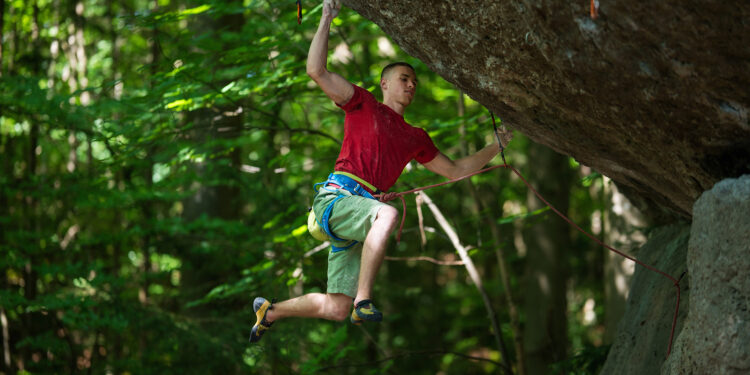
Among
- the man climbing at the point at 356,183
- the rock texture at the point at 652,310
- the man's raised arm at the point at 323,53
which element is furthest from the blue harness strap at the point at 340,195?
the rock texture at the point at 652,310

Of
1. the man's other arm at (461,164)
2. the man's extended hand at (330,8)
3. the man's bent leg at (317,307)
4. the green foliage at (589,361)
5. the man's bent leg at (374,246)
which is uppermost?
the man's extended hand at (330,8)

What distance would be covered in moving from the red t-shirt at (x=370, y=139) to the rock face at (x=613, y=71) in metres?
0.42

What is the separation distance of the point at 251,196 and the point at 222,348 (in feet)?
7.09

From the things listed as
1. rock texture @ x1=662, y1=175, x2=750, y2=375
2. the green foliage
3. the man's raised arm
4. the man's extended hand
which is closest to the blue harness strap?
the man's raised arm

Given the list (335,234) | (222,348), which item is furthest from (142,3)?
(335,234)

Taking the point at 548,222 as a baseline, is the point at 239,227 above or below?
below

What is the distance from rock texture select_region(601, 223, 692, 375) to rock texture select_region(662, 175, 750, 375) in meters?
1.41

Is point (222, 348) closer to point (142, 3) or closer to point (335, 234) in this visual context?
point (335, 234)

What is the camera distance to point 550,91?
11.6 feet

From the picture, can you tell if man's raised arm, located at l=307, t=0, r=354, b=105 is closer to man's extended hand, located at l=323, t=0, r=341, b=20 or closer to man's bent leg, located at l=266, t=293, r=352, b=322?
man's extended hand, located at l=323, t=0, r=341, b=20

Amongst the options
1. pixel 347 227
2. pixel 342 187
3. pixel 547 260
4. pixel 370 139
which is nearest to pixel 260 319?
pixel 347 227

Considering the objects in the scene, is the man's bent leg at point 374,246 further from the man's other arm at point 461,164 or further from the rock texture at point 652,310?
the rock texture at point 652,310

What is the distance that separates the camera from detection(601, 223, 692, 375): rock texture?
470cm

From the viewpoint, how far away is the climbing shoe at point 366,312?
3525mm
